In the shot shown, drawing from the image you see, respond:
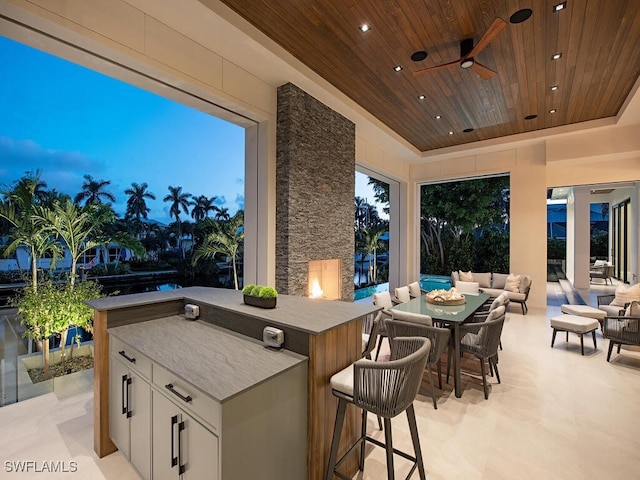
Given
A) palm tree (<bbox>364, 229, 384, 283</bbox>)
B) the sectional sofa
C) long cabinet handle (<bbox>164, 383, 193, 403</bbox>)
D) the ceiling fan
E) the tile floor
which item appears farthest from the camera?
palm tree (<bbox>364, 229, 384, 283</bbox>)

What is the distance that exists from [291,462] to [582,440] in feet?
7.89

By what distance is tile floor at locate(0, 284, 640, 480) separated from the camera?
208 cm

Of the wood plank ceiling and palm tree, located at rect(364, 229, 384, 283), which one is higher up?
the wood plank ceiling

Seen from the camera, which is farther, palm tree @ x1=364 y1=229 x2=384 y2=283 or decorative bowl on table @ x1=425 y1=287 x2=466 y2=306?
palm tree @ x1=364 y1=229 x2=384 y2=283

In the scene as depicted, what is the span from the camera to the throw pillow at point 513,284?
672 centimetres

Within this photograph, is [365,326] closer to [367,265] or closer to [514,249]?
[514,249]

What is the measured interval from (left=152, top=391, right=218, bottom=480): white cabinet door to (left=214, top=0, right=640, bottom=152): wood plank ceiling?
3.67 meters

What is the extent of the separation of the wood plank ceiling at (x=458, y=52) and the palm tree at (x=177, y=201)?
2812 mm

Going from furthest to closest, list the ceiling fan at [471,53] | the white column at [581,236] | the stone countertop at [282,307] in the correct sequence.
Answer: the white column at [581,236], the ceiling fan at [471,53], the stone countertop at [282,307]

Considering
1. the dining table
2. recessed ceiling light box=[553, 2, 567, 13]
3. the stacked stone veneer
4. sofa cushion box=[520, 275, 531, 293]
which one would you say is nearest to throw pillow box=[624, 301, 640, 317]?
the dining table

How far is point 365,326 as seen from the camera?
4.00 metres

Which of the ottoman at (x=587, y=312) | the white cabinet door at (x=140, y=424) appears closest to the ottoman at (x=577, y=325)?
the ottoman at (x=587, y=312)

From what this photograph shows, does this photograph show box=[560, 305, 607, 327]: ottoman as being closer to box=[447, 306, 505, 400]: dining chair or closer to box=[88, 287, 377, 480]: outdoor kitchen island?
box=[447, 306, 505, 400]: dining chair

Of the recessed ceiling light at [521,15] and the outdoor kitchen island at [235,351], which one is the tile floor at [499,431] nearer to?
the outdoor kitchen island at [235,351]
